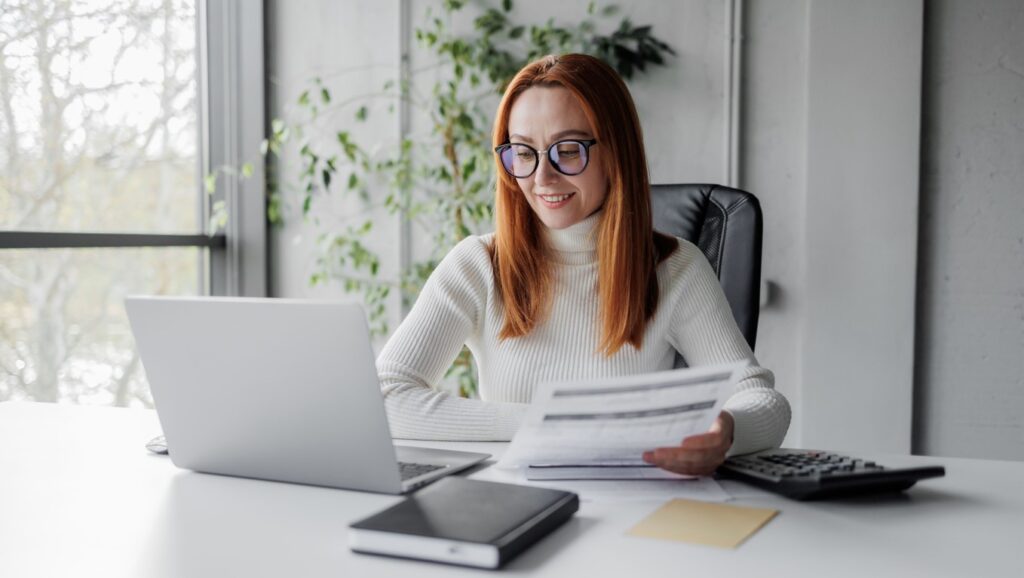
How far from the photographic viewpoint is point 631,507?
1.05m

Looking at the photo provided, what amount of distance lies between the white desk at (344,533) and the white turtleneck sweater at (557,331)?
0.41 meters

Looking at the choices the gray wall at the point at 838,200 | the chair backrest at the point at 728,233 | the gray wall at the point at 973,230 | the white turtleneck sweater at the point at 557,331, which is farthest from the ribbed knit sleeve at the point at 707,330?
the gray wall at the point at 973,230

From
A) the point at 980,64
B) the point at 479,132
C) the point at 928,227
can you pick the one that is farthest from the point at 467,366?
the point at 980,64

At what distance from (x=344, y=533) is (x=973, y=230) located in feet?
7.92

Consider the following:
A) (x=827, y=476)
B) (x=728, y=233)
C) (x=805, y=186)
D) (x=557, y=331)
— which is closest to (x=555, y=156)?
(x=557, y=331)

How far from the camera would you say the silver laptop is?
1036 millimetres

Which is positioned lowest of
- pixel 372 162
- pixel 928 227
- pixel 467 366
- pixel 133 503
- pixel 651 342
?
pixel 467 366

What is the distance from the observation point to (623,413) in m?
1.02

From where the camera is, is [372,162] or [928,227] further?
[372,162]

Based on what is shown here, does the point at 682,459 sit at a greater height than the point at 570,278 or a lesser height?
lesser

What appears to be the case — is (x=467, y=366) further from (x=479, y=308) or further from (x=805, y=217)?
(x=479, y=308)

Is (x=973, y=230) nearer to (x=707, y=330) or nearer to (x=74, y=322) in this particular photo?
(x=707, y=330)

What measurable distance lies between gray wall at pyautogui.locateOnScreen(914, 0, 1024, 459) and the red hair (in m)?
1.44

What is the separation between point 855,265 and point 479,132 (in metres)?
1.29
